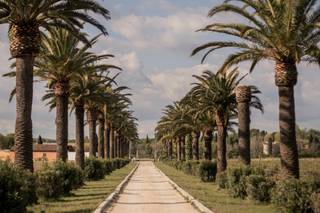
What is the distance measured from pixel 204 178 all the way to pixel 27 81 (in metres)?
21.5

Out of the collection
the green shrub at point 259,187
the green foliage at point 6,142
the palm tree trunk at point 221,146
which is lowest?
the green shrub at point 259,187

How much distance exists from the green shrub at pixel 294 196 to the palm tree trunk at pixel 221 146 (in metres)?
19.3

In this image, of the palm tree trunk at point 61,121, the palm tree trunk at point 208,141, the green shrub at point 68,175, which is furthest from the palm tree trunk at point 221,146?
the green shrub at point 68,175

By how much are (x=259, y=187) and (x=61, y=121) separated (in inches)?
475

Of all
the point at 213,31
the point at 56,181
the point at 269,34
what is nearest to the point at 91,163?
the point at 56,181

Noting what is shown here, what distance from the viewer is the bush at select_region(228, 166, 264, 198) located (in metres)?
23.4

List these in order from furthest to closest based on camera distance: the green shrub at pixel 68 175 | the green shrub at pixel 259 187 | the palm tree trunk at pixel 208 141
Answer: the palm tree trunk at pixel 208 141
the green shrub at pixel 68 175
the green shrub at pixel 259 187

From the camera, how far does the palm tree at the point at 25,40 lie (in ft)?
65.4

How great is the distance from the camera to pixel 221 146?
36469 millimetres

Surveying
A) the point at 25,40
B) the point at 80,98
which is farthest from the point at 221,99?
the point at 25,40

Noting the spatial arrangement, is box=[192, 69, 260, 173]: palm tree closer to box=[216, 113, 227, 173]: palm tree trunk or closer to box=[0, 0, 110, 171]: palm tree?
box=[216, 113, 227, 173]: palm tree trunk

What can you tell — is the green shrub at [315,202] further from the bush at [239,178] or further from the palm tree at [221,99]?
the palm tree at [221,99]

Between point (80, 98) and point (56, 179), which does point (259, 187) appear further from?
point (80, 98)

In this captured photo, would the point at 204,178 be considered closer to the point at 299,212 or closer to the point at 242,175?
the point at 242,175
